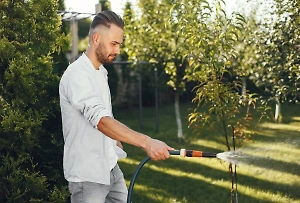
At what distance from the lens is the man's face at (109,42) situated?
2822mm

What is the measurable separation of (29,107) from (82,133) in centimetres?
166

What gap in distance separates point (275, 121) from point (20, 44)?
9.23 meters

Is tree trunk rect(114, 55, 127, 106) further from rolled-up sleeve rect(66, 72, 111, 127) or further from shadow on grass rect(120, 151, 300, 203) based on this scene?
rolled-up sleeve rect(66, 72, 111, 127)

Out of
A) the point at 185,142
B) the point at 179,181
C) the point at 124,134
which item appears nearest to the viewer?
the point at 124,134

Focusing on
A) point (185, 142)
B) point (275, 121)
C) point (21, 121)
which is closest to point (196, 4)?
point (21, 121)

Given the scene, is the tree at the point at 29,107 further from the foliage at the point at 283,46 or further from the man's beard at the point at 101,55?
the foliage at the point at 283,46

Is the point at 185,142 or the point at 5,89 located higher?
the point at 5,89

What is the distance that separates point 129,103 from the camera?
617 inches

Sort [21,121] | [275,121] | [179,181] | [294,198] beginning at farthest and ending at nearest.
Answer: [275,121], [179,181], [294,198], [21,121]

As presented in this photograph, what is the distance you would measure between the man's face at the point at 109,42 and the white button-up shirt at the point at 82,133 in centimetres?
11

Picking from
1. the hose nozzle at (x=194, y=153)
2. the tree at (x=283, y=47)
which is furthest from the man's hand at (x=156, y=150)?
the tree at (x=283, y=47)

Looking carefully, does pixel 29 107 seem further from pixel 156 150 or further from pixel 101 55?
pixel 156 150

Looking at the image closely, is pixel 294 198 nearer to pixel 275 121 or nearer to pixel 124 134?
pixel 124 134

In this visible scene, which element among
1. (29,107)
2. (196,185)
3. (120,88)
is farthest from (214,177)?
(120,88)
